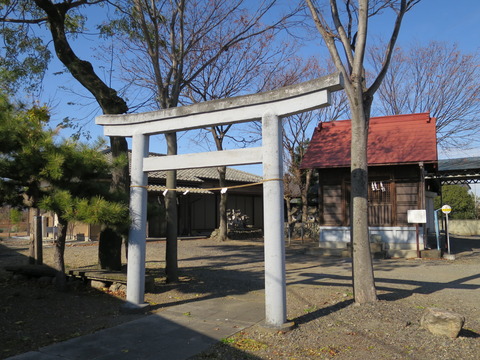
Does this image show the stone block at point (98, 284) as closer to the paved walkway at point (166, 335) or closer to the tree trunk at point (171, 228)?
the tree trunk at point (171, 228)

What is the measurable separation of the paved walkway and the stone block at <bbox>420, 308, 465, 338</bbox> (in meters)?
2.31

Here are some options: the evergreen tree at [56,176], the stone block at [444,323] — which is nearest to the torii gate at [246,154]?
the evergreen tree at [56,176]

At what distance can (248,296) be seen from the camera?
305 inches

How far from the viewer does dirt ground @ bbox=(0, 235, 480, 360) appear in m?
4.75

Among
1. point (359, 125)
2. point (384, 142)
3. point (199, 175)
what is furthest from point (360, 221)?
point (199, 175)

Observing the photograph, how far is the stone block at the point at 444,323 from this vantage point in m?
4.99

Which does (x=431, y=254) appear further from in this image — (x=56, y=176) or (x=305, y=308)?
(x=56, y=176)

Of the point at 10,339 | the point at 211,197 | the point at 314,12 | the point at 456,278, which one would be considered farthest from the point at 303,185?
the point at 10,339

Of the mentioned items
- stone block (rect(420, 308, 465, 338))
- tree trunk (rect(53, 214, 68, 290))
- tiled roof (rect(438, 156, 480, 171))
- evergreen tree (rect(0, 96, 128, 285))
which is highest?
tiled roof (rect(438, 156, 480, 171))

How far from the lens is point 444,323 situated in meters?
5.05

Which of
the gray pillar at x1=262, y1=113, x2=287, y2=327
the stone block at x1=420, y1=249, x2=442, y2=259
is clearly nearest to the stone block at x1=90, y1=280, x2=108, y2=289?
the gray pillar at x1=262, y1=113, x2=287, y2=327

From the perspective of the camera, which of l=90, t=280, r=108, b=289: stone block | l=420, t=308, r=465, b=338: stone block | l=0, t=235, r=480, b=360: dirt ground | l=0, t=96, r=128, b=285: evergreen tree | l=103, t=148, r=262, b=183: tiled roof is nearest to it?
l=0, t=235, r=480, b=360: dirt ground

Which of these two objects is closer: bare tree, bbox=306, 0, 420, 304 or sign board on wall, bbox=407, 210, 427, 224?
bare tree, bbox=306, 0, 420, 304

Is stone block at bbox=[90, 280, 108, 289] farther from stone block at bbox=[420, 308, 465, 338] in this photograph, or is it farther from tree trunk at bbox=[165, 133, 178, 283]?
stone block at bbox=[420, 308, 465, 338]
